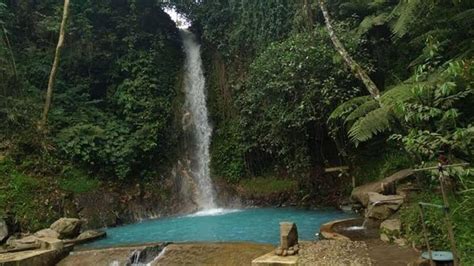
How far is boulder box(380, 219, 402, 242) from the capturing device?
5.71 metres

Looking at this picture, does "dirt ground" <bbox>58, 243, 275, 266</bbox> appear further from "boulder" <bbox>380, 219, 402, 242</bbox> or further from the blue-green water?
"boulder" <bbox>380, 219, 402, 242</bbox>

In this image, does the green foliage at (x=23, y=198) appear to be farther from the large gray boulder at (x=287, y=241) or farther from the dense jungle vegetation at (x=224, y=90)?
the large gray boulder at (x=287, y=241)

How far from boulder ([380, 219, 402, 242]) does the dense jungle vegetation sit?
42.3 inches

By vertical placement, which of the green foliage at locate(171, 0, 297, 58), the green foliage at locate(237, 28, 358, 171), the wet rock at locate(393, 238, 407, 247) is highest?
the green foliage at locate(171, 0, 297, 58)

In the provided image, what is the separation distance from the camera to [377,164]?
11.1m

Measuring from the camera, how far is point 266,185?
42.5 feet

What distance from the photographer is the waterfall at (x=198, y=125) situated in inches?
529

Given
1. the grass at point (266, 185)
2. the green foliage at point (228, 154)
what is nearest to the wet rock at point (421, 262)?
the grass at point (266, 185)

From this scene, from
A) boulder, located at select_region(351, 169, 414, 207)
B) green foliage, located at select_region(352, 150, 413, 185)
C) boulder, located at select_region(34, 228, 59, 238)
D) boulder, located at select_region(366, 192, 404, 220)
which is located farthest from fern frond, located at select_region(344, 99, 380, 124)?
boulder, located at select_region(34, 228, 59, 238)

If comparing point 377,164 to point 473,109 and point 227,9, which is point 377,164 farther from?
point 227,9

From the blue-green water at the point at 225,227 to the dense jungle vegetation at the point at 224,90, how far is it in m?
1.68

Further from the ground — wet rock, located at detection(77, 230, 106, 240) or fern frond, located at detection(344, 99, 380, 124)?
fern frond, located at detection(344, 99, 380, 124)

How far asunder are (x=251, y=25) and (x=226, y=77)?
2121 millimetres

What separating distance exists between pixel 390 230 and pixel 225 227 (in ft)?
14.0
